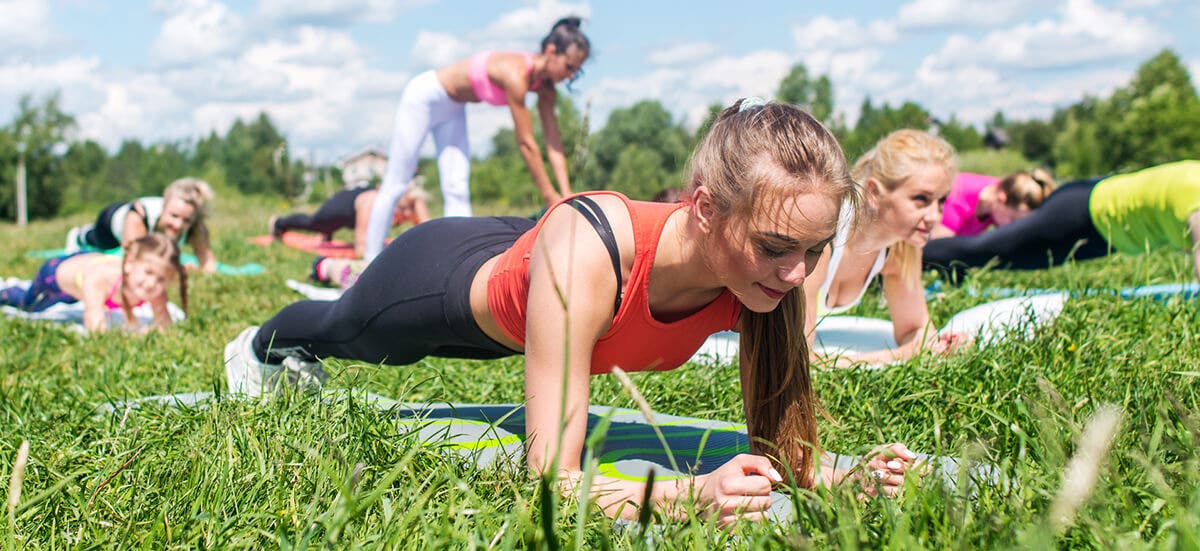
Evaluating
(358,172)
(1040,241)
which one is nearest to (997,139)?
(358,172)

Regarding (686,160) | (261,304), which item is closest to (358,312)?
(686,160)

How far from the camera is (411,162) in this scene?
6.44 m

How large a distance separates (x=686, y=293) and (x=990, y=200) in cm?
480

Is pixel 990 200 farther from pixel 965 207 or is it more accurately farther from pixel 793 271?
pixel 793 271

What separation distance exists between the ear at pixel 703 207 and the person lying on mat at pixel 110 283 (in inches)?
157

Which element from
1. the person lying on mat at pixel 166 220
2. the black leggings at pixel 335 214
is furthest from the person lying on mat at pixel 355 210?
the person lying on mat at pixel 166 220

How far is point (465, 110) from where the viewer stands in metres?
6.64

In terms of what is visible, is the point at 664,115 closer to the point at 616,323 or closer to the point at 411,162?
the point at 411,162

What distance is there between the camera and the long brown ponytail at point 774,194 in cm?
191

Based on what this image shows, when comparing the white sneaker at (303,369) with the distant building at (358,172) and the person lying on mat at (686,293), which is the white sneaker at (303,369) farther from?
the distant building at (358,172)

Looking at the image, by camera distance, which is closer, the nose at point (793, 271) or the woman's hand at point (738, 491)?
the woman's hand at point (738, 491)

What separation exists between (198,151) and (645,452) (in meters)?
89.3

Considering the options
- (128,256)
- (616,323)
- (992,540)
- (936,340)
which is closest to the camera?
(992,540)

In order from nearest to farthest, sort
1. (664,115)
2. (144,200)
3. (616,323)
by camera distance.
A: (616,323), (144,200), (664,115)
